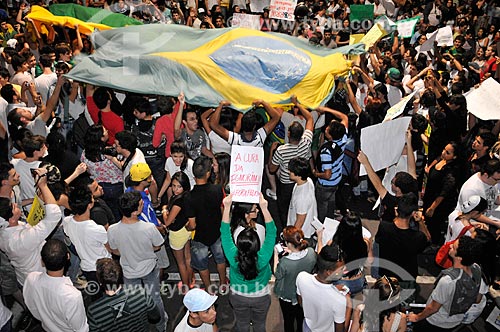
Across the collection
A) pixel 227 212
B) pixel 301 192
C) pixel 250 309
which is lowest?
pixel 250 309

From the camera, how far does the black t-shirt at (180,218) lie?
16.7 feet

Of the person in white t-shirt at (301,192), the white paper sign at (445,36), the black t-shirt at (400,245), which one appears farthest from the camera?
the white paper sign at (445,36)

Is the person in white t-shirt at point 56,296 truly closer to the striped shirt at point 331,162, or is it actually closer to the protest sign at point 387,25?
the striped shirt at point 331,162

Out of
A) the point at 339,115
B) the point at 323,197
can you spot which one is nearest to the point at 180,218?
the point at 323,197

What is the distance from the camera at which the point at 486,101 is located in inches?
271

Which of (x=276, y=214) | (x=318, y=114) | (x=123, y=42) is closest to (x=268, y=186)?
(x=276, y=214)

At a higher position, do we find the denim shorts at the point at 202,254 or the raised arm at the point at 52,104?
→ the raised arm at the point at 52,104

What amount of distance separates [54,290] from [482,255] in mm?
3531

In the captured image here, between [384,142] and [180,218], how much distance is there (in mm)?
2521

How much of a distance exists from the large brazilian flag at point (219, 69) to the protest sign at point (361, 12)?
6.45 m

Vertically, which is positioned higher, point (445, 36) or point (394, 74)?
point (445, 36)

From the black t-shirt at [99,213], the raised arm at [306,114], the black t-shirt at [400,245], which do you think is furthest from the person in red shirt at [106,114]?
the black t-shirt at [400,245]

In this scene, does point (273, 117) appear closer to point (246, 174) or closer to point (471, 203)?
point (246, 174)

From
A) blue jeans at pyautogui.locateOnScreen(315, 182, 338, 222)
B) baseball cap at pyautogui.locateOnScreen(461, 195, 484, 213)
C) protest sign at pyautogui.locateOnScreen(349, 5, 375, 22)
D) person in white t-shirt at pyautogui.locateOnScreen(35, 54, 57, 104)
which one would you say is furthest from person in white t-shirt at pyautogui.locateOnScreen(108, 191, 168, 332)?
protest sign at pyautogui.locateOnScreen(349, 5, 375, 22)
